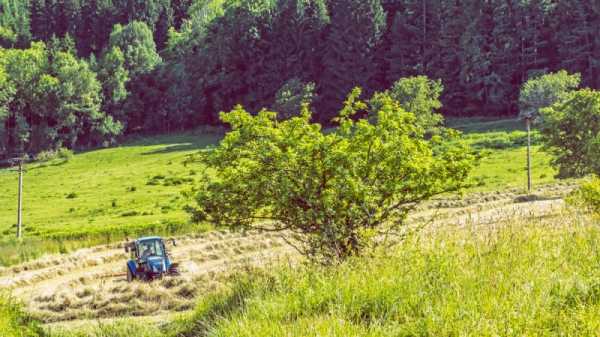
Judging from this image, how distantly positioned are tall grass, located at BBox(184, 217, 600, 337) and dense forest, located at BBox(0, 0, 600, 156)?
96.0 meters

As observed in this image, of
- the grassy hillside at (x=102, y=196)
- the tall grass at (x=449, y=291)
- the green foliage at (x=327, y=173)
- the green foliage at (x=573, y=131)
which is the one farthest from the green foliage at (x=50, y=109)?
the tall grass at (x=449, y=291)

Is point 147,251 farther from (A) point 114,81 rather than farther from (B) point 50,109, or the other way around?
(A) point 114,81

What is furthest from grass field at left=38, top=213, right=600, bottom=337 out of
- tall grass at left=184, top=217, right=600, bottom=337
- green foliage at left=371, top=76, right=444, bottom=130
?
green foliage at left=371, top=76, right=444, bottom=130

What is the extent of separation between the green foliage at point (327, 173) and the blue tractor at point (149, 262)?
1244 centimetres

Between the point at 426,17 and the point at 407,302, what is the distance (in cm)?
11438

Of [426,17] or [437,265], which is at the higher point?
[426,17]

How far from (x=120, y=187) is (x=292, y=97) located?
38.6 meters

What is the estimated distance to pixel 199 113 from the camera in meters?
122

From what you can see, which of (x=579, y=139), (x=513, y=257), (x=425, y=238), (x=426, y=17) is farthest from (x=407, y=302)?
(x=426, y=17)

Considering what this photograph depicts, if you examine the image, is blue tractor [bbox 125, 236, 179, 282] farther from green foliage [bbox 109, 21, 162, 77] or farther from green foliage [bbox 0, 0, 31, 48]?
green foliage [bbox 0, 0, 31, 48]

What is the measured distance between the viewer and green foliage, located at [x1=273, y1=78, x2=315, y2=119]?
347ft

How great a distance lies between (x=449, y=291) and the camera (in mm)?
7145

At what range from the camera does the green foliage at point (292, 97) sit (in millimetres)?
105688

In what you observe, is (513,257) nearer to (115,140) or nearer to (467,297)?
(467,297)
